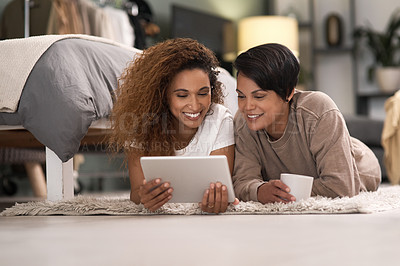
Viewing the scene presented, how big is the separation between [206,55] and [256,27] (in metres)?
3.47

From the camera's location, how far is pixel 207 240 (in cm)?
104

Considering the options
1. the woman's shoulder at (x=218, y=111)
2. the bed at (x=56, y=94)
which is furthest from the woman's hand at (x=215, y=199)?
the bed at (x=56, y=94)

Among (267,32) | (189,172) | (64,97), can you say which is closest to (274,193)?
(189,172)

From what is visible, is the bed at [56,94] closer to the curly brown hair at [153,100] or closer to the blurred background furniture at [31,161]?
the curly brown hair at [153,100]

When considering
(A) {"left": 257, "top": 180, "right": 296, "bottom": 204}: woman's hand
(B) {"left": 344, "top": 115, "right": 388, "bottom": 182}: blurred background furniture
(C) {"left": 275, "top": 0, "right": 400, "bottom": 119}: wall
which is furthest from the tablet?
(C) {"left": 275, "top": 0, "right": 400, "bottom": 119}: wall

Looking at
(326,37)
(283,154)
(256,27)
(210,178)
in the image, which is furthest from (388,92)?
(210,178)

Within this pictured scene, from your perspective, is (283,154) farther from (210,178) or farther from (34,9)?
(34,9)

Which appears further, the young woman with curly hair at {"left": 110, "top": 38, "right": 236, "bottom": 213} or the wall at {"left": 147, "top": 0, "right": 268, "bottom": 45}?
the wall at {"left": 147, "top": 0, "right": 268, "bottom": 45}

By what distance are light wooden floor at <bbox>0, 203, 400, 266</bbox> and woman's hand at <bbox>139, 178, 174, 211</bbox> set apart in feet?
0.15

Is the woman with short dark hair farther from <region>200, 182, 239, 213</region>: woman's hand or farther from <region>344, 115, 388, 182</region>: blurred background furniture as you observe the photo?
<region>344, 115, 388, 182</region>: blurred background furniture

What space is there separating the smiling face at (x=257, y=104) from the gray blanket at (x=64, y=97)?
0.49 meters

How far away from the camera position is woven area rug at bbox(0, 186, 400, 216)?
4.79 ft

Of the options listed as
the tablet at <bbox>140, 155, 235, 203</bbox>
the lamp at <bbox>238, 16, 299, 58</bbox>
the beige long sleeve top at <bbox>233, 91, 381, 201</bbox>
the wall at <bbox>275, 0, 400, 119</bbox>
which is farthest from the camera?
the wall at <bbox>275, 0, 400, 119</bbox>

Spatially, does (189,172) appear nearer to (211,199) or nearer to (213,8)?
(211,199)
